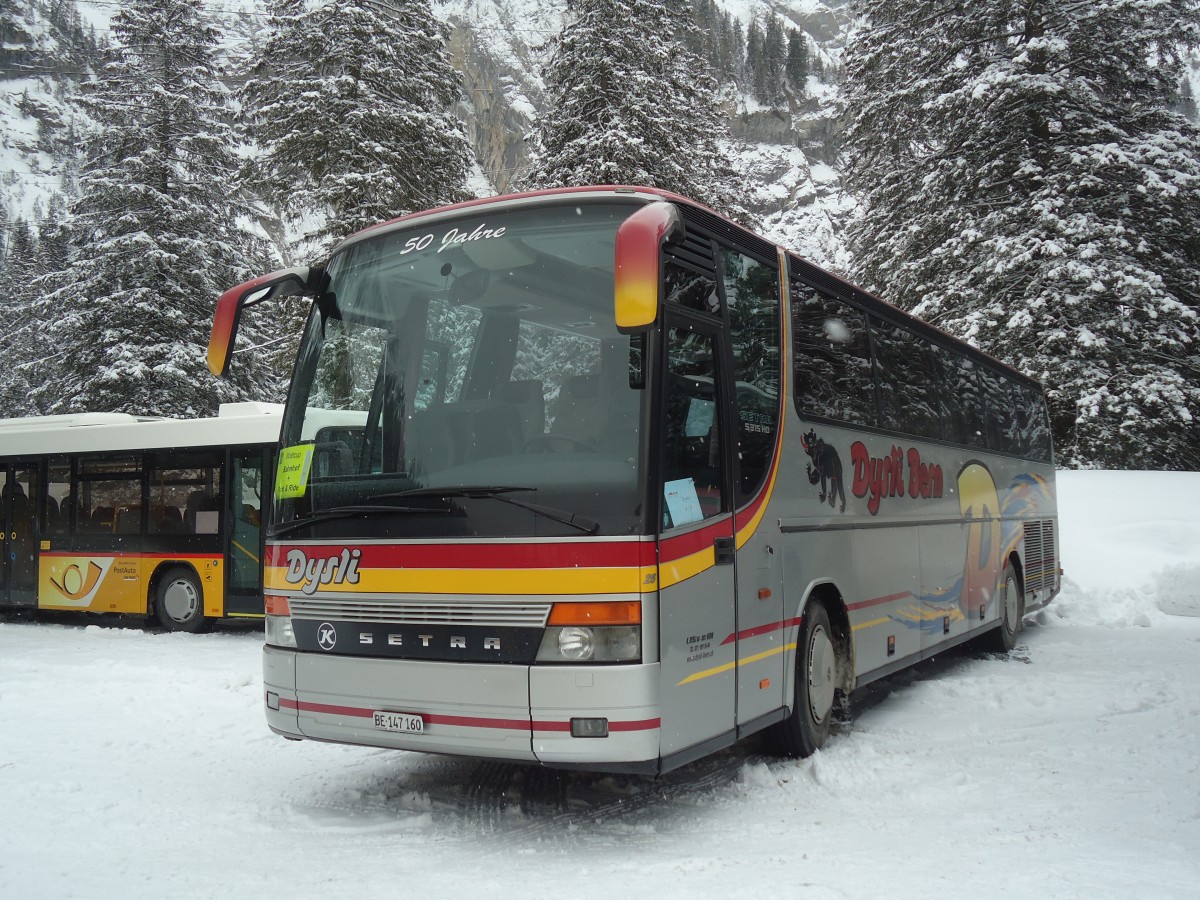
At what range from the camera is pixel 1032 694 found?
28.5 feet

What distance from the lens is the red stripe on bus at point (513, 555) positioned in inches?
188

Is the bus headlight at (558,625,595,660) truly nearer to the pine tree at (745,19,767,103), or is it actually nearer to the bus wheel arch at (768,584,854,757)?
the bus wheel arch at (768,584,854,757)

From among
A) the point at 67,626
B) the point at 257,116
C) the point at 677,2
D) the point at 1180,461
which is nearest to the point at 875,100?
the point at 677,2

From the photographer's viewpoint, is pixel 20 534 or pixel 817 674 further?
pixel 20 534

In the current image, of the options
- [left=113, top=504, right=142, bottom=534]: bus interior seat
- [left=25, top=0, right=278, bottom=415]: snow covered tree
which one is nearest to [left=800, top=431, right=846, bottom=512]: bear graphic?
[left=113, top=504, right=142, bottom=534]: bus interior seat

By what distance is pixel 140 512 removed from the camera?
1499 cm

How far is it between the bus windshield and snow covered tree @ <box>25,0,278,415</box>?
22.9 meters

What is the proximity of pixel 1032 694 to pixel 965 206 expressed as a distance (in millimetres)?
17508

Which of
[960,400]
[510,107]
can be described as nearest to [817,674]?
[960,400]

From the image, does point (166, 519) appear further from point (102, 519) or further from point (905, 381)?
point (905, 381)

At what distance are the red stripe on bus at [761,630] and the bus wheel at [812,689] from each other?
0.82ft

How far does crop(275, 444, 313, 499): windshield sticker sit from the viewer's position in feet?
19.1

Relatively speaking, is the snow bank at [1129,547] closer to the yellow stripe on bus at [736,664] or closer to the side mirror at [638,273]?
the yellow stripe on bus at [736,664]

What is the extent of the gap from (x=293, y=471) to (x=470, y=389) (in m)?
1.24
